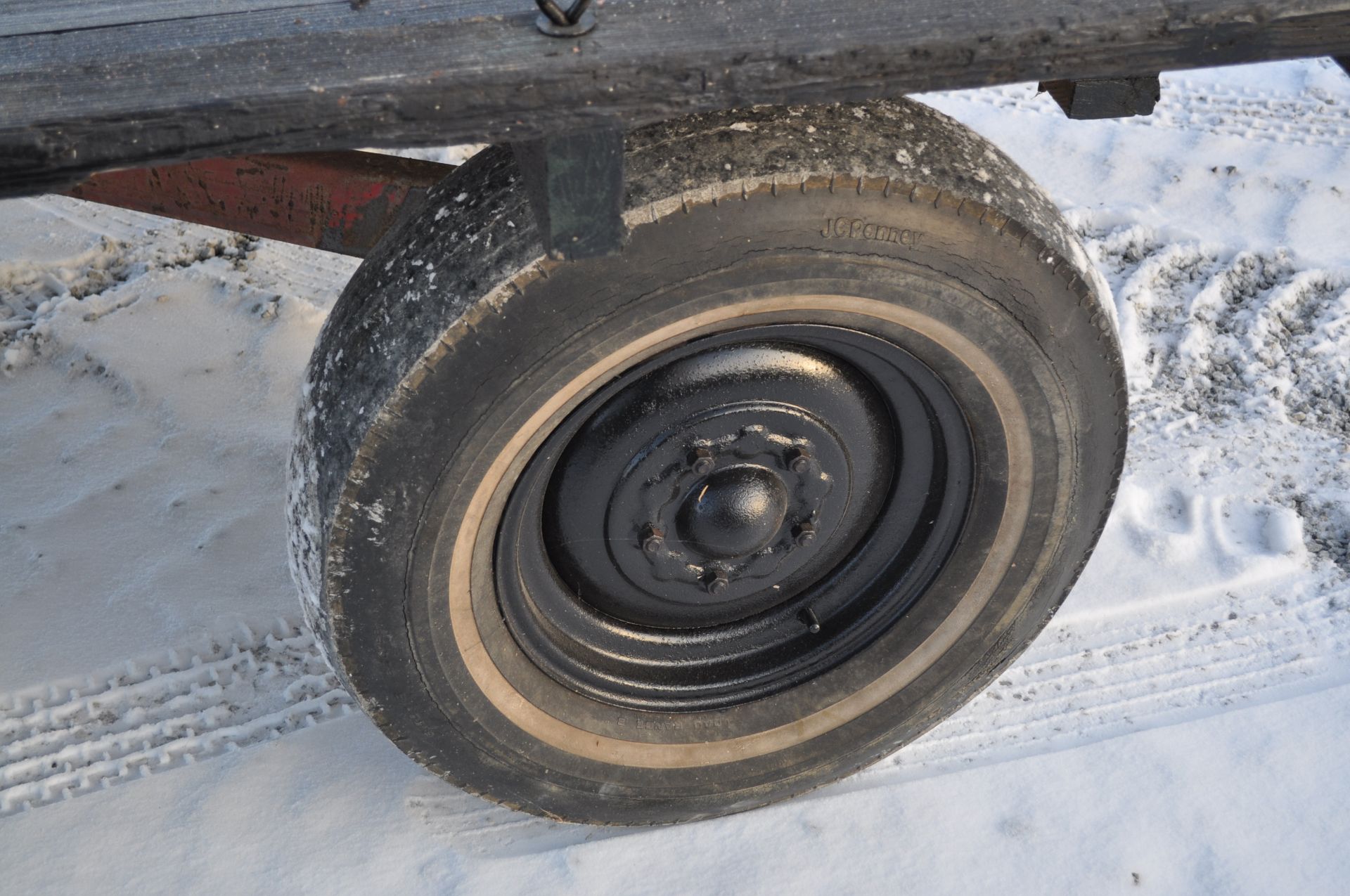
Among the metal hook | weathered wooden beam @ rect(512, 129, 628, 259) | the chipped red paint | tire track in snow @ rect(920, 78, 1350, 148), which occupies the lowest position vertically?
tire track in snow @ rect(920, 78, 1350, 148)

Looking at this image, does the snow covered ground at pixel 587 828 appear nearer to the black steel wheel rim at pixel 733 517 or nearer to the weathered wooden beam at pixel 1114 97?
the black steel wheel rim at pixel 733 517

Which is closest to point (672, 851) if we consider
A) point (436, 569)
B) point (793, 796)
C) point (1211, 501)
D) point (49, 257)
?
point (793, 796)

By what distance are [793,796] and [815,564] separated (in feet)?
1.52

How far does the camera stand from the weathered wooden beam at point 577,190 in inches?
56.6

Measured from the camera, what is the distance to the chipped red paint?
86.0 inches

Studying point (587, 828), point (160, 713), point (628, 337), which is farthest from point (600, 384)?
point (160, 713)

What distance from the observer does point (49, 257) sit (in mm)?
3533

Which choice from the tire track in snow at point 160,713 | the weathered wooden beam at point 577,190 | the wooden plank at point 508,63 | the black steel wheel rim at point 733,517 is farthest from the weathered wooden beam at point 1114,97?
the tire track in snow at point 160,713

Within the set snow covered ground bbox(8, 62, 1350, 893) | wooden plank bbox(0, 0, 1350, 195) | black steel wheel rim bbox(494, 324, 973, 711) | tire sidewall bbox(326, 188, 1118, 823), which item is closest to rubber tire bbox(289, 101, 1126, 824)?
tire sidewall bbox(326, 188, 1118, 823)

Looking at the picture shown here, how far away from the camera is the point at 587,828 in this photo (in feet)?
7.64

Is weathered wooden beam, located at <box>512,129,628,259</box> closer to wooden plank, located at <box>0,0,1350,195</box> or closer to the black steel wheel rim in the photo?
wooden plank, located at <box>0,0,1350,195</box>

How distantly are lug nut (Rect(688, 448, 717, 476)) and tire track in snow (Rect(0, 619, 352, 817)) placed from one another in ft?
3.36

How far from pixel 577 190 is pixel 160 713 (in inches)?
→ 65.0

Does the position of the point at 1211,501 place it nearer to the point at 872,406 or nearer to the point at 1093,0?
the point at 872,406
